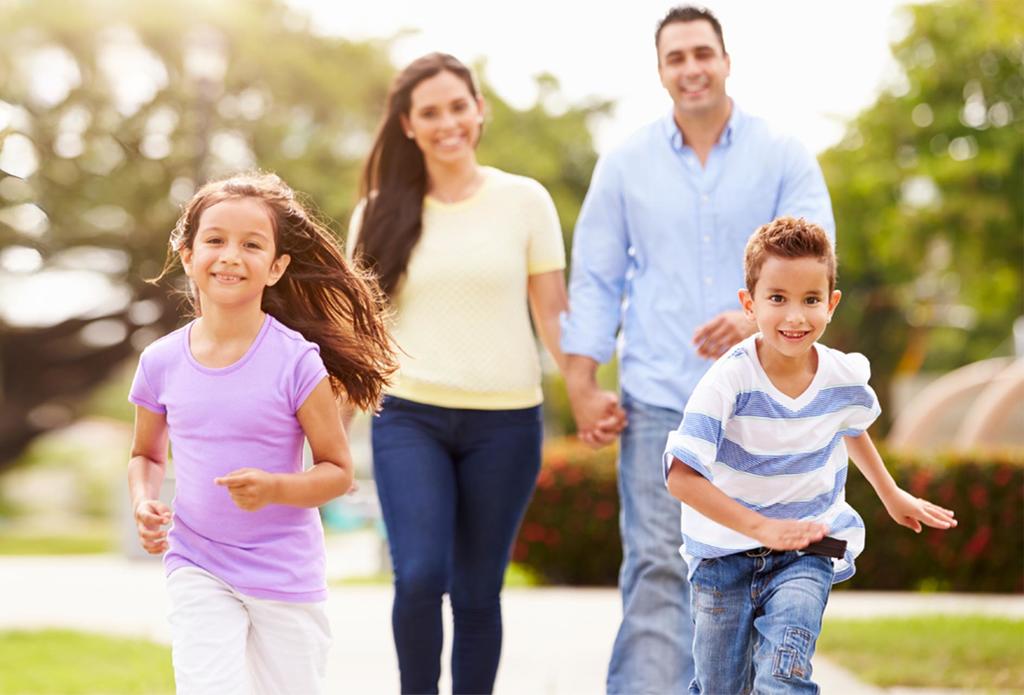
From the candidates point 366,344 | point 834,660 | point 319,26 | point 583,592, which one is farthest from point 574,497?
point 319,26

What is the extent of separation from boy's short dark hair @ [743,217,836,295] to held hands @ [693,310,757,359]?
2.73ft

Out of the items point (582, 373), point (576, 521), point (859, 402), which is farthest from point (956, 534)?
point (859, 402)

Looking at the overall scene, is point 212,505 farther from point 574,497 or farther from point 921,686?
point 574,497

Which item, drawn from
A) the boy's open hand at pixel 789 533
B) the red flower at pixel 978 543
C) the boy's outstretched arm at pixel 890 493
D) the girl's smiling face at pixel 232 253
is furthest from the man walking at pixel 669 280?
the red flower at pixel 978 543

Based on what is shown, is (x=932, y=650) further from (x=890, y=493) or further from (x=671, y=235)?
(x=890, y=493)

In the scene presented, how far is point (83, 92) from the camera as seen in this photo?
2233 cm

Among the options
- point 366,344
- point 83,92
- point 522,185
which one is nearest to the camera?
point 366,344

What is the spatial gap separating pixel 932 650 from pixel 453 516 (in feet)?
Result: 13.3

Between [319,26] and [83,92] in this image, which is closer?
[83,92]

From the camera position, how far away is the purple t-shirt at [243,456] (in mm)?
3523

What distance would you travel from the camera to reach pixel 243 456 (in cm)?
352

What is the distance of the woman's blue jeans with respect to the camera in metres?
4.50

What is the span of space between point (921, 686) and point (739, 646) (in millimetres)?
3567

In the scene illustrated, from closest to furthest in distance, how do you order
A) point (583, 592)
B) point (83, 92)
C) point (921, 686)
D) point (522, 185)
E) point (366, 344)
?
point (366, 344)
point (522, 185)
point (921, 686)
point (583, 592)
point (83, 92)
